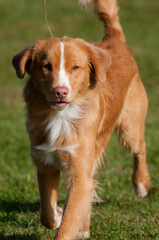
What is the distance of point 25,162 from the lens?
7734mm

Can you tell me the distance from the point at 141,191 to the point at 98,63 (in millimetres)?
2467

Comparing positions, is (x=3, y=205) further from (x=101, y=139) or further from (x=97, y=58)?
(x=97, y=58)

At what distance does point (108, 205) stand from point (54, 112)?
1.85m

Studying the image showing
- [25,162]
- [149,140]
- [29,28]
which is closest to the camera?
[25,162]

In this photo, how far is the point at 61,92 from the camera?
4.10 m

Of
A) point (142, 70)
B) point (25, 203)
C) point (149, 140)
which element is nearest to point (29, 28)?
point (142, 70)

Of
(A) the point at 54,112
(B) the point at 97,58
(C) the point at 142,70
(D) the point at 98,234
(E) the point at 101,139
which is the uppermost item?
(B) the point at 97,58

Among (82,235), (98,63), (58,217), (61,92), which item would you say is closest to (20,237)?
(58,217)

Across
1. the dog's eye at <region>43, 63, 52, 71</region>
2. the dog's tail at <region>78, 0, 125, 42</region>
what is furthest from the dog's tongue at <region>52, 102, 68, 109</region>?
the dog's tail at <region>78, 0, 125, 42</region>

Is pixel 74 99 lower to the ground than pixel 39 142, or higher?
higher

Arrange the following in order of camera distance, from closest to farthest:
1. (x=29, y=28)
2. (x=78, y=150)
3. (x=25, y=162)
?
1. (x=78, y=150)
2. (x=25, y=162)
3. (x=29, y=28)

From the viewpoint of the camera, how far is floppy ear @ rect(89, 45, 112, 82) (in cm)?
466

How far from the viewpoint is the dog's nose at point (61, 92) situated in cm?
409

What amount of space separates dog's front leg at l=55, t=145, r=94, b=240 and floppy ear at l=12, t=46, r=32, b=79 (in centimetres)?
107
